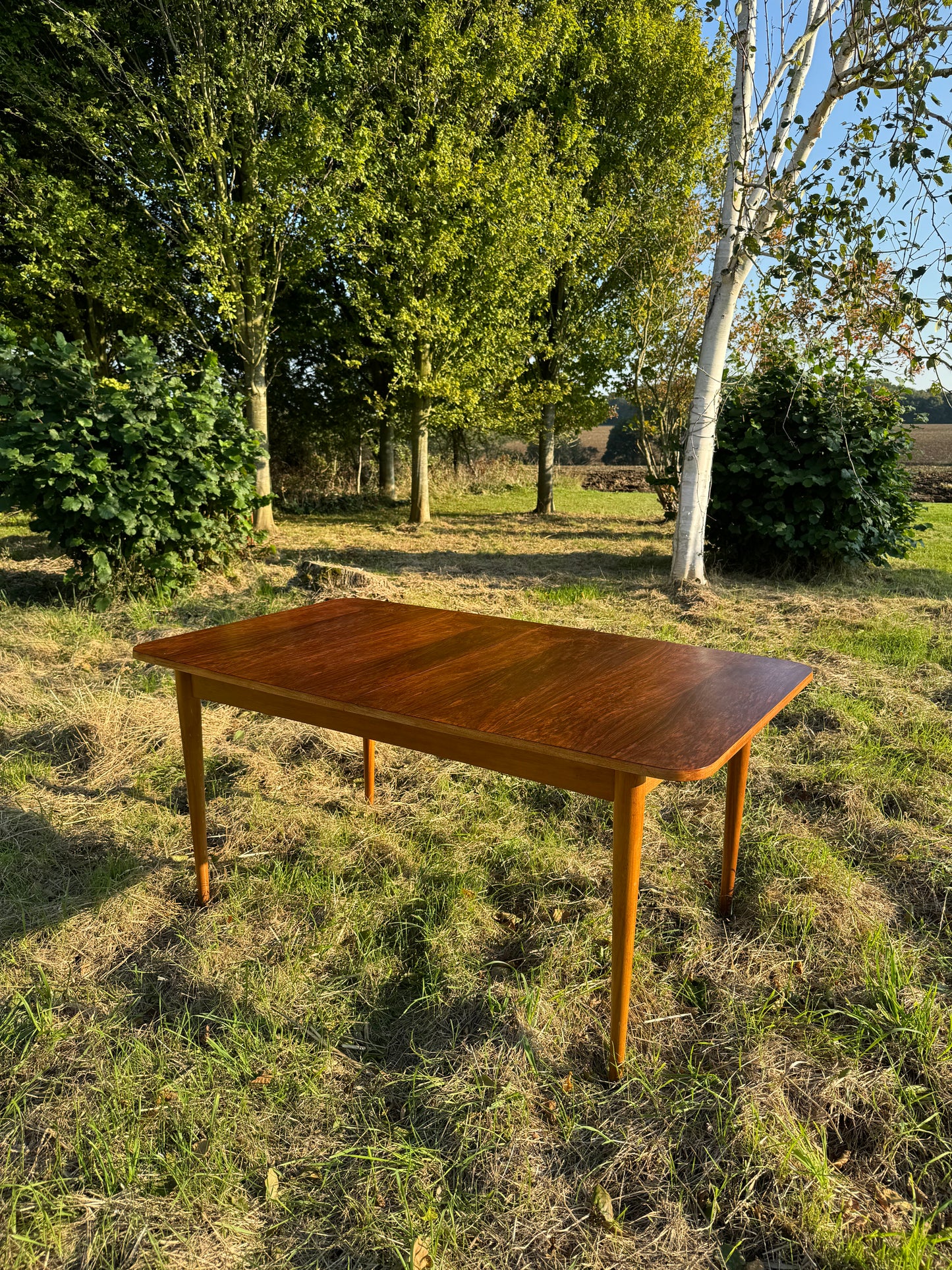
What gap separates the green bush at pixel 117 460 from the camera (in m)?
5.00

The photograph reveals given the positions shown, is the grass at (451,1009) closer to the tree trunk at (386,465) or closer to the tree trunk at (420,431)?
the tree trunk at (420,431)

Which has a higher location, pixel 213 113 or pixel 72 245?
pixel 213 113

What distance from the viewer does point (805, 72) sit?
5.84 metres

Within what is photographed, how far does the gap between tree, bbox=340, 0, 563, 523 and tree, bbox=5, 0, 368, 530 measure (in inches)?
29.0

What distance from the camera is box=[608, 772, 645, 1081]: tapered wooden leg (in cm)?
154

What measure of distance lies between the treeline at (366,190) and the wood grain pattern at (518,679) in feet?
14.3

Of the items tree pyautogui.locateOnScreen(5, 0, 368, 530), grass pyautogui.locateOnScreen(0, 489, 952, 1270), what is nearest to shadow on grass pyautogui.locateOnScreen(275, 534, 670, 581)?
tree pyautogui.locateOnScreen(5, 0, 368, 530)

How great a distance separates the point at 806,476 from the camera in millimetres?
7305

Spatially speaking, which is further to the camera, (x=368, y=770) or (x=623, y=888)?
(x=368, y=770)

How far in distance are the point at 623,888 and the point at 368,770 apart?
5.53 feet

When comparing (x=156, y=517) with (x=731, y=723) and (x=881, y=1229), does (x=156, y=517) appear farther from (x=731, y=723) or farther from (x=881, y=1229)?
(x=881, y=1229)

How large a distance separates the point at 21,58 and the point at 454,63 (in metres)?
5.64

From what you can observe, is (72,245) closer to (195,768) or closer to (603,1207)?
(195,768)

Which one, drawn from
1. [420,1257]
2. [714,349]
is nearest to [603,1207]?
[420,1257]
